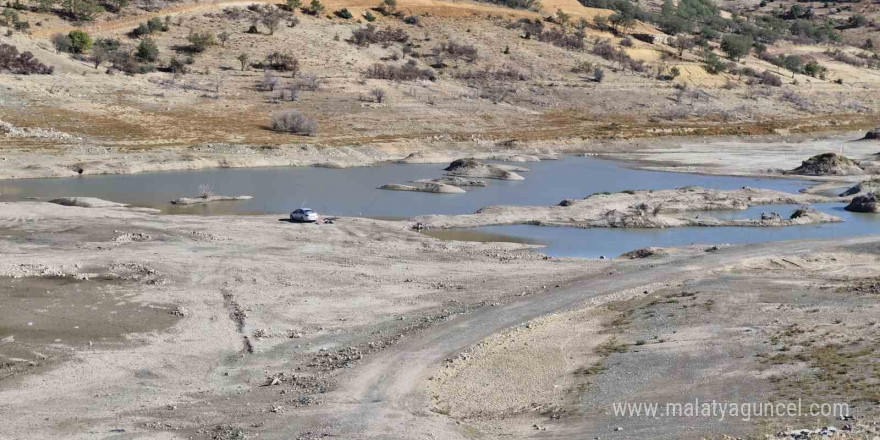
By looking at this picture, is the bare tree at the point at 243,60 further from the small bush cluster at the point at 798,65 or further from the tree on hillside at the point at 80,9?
the small bush cluster at the point at 798,65

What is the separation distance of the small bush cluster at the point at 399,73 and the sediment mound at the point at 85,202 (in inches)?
2089

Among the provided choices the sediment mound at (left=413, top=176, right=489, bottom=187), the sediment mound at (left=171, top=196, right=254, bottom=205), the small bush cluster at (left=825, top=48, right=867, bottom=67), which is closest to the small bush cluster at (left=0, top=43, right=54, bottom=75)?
the sediment mound at (left=171, top=196, right=254, bottom=205)

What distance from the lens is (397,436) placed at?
77.7 feet

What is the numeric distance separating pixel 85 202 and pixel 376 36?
68045mm

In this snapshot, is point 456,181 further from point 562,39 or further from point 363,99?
point 562,39

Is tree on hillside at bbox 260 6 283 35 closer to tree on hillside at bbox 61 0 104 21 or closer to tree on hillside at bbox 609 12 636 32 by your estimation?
tree on hillside at bbox 61 0 104 21

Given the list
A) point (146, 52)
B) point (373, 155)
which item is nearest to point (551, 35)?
point (146, 52)

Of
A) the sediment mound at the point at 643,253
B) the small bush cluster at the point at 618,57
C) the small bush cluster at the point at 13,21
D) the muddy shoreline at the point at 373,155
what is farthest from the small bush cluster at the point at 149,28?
the sediment mound at the point at 643,253

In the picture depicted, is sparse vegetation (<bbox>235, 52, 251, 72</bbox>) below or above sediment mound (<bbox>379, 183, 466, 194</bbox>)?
above

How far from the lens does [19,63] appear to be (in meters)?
90.9

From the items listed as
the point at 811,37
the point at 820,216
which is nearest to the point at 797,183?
the point at 820,216

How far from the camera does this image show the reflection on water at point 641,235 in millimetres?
50750

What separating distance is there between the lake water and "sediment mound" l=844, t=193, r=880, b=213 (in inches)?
31.8

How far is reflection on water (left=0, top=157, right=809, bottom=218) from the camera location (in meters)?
59.6
